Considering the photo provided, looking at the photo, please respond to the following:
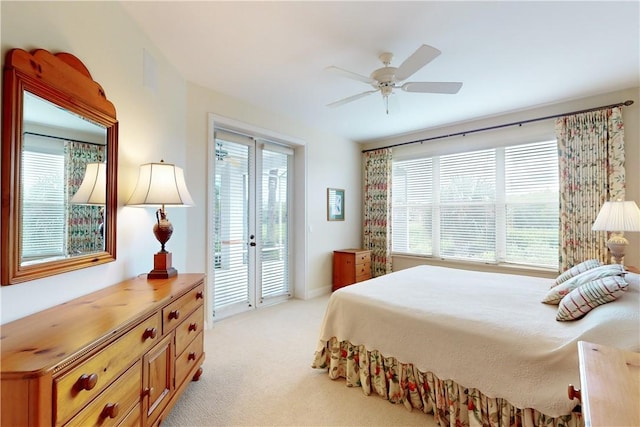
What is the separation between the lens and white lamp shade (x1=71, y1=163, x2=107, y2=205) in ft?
5.02

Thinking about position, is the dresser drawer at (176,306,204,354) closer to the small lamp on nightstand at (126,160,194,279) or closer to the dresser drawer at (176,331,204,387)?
the dresser drawer at (176,331,204,387)

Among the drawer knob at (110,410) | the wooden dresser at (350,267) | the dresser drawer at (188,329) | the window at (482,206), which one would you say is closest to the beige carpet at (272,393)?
the dresser drawer at (188,329)

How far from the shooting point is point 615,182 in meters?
3.06

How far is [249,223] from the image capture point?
3.82m

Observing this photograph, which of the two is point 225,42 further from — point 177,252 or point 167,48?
point 177,252

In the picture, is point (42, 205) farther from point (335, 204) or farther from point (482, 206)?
point (482, 206)

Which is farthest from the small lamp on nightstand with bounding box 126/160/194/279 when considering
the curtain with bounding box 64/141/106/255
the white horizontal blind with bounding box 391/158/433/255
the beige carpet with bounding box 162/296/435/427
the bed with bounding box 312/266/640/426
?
the white horizontal blind with bounding box 391/158/433/255

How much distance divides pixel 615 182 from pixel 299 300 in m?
4.06

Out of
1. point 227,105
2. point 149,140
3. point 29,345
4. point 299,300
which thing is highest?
point 227,105

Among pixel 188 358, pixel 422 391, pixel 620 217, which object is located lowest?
pixel 422 391

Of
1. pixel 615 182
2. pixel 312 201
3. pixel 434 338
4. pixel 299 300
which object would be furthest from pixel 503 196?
pixel 299 300

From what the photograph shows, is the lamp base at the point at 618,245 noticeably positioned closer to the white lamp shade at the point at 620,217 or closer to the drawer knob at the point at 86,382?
the white lamp shade at the point at 620,217

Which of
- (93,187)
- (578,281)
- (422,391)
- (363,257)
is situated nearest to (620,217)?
(578,281)

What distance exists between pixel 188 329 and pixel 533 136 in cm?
439
